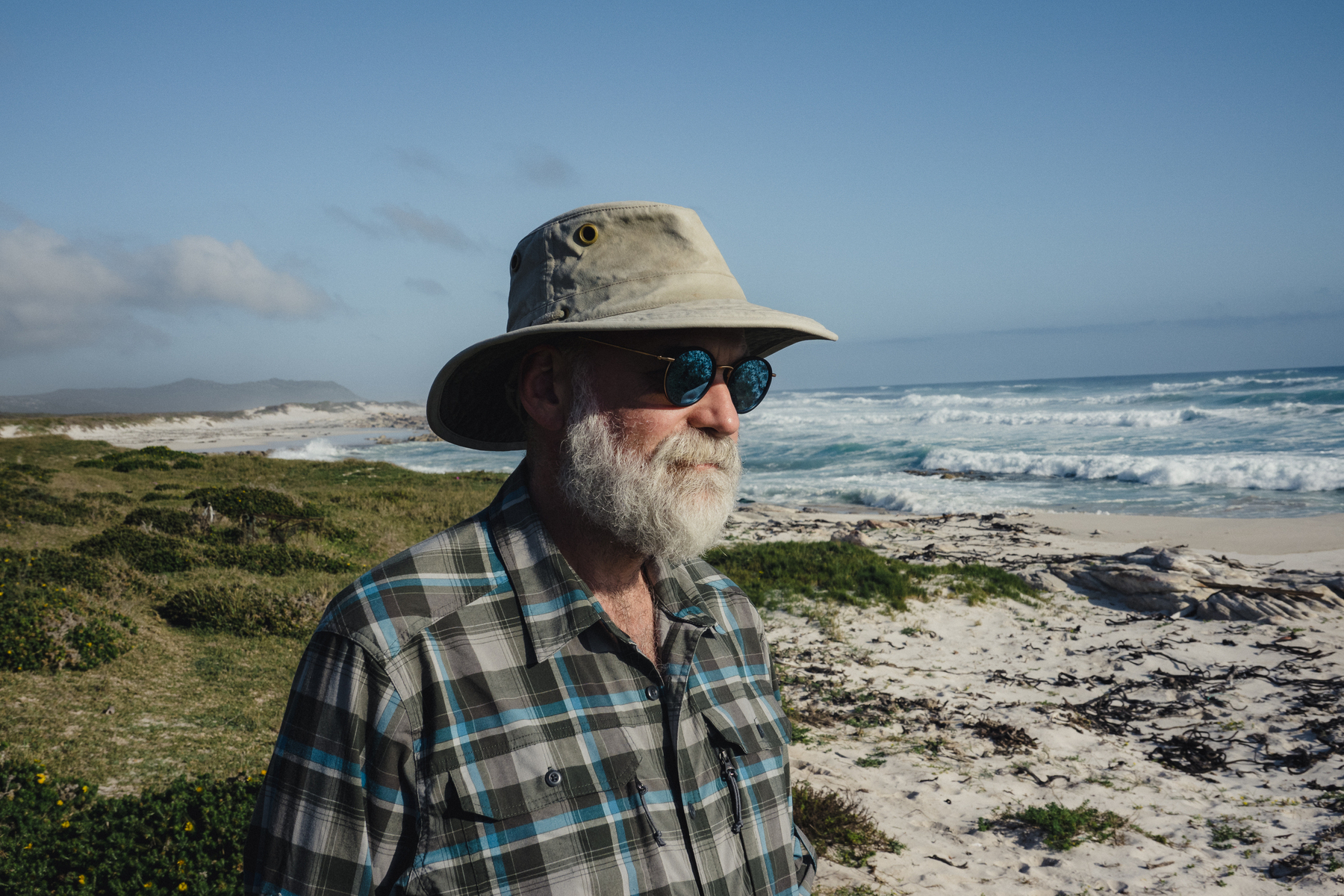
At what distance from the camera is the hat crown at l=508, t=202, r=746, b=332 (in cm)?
202

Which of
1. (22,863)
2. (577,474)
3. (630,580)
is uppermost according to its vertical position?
(577,474)

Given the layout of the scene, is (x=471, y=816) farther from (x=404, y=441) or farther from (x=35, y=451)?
(x=404, y=441)

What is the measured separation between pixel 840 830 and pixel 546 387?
Result: 423cm

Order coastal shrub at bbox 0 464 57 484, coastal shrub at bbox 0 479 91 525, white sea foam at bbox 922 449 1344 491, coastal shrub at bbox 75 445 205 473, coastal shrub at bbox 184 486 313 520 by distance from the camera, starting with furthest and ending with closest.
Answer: coastal shrub at bbox 75 445 205 473 → white sea foam at bbox 922 449 1344 491 → coastal shrub at bbox 0 464 57 484 → coastal shrub at bbox 184 486 313 520 → coastal shrub at bbox 0 479 91 525

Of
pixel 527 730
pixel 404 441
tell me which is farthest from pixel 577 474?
pixel 404 441

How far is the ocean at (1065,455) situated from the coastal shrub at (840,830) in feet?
60.2

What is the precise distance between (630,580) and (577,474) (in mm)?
382

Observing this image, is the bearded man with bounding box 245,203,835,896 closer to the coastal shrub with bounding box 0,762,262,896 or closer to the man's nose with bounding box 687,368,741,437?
the man's nose with bounding box 687,368,741,437

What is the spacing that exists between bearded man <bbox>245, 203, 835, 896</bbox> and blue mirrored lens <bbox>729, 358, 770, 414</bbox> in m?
0.01

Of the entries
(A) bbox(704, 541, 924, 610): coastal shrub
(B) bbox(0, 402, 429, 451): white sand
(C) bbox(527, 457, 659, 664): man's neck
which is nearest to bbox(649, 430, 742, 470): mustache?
(C) bbox(527, 457, 659, 664): man's neck

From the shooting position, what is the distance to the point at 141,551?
1043cm

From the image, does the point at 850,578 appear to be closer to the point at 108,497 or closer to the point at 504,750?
the point at 504,750

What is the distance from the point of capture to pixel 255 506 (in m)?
13.7

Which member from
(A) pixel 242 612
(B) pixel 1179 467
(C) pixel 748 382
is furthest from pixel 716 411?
(B) pixel 1179 467
